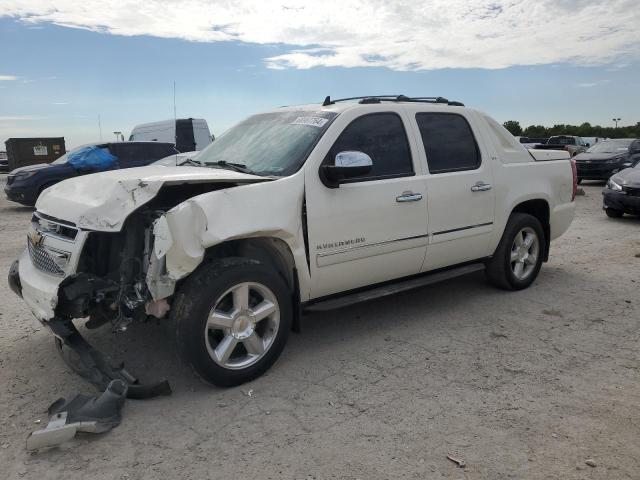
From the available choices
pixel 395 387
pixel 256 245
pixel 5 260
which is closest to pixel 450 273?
pixel 395 387

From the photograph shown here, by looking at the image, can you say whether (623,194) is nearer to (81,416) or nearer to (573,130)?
(81,416)

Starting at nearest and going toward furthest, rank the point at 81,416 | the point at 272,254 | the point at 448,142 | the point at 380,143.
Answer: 1. the point at 81,416
2. the point at 272,254
3. the point at 380,143
4. the point at 448,142

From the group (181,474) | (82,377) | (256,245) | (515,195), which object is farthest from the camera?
(515,195)

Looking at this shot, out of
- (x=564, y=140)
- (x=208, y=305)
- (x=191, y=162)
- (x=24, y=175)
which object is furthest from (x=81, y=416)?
(x=564, y=140)

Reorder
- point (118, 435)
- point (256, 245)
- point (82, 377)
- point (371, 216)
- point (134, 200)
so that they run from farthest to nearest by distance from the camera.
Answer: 1. point (371, 216)
2. point (256, 245)
3. point (82, 377)
4. point (134, 200)
5. point (118, 435)

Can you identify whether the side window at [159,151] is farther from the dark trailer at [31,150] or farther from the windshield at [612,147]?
the windshield at [612,147]

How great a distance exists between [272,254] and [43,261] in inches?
62.3

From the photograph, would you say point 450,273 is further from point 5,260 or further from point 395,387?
point 5,260

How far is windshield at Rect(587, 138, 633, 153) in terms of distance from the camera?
59.1 ft

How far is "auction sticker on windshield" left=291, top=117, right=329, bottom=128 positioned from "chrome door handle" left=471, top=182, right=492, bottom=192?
163 cm

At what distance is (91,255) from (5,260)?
15.6 feet

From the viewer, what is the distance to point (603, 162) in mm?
17391

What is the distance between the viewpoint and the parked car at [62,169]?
1234cm

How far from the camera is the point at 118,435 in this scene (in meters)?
3.04
